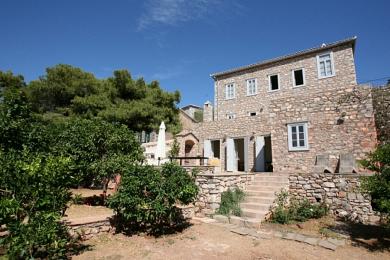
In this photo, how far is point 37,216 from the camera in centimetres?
425

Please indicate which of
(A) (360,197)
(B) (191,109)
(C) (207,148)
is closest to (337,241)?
(A) (360,197)

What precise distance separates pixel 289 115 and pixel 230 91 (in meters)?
8.41

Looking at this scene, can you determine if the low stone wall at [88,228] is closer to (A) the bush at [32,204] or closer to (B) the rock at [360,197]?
(A) the bush at [32,204]

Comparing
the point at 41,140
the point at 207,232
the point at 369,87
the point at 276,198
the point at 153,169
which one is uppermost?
the point at 369,87

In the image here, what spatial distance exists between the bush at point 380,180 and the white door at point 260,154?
8316 mm

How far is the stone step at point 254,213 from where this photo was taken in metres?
7.83

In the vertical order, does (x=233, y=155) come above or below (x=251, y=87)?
below

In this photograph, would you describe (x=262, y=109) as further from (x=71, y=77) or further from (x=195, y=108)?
(x=195, y=108)

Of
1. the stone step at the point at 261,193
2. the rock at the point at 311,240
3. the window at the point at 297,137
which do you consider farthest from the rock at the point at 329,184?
the rock at the point at 311,240

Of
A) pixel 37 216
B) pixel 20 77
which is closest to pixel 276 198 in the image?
pixel 37 216

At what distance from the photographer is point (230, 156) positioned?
15.6 meters

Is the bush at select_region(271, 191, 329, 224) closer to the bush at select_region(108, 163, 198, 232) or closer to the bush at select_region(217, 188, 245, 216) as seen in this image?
the bush at select_region(217, 188, 245, 216)

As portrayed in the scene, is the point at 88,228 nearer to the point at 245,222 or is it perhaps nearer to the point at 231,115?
the point at 245,222

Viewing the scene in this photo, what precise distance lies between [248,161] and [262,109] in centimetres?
482
